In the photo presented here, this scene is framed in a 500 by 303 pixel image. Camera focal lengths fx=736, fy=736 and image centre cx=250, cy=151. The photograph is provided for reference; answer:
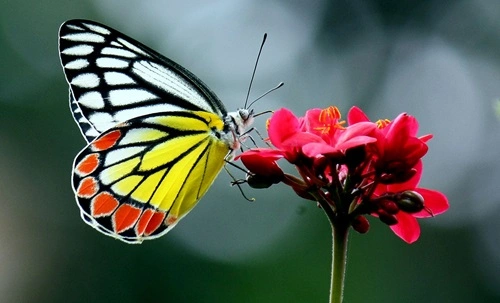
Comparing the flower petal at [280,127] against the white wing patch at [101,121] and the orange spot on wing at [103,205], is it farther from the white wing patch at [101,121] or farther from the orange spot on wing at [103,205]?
the white wing patch at [101,121]

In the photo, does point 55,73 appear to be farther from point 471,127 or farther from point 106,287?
point 471,127

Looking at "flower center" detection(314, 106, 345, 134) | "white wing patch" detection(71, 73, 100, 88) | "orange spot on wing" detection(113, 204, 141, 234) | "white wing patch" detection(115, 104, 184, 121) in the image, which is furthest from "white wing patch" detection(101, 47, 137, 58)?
"flower center" detection(314, 106, 345, 134)

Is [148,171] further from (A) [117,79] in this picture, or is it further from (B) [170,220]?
(A) [117,79]

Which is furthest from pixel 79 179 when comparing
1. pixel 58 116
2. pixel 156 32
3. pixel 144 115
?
pixel 156 32

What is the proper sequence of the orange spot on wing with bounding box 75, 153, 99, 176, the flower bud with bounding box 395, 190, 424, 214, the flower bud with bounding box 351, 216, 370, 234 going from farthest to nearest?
the orange spot on wing with bounding box 75, 153, 99, 176, the flower bud with bounding box 351, 216, 370, 234, the flower bud with bounding box 395, 190, 424, 214

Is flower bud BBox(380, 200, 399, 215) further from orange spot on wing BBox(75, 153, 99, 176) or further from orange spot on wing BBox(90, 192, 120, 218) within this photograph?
orange spot on wing BBox(75, 153, 99, 176)

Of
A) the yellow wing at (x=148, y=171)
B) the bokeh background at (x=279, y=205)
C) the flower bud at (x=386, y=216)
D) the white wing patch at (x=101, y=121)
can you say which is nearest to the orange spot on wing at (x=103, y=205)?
the yellow wing at (x=148, y=171)
